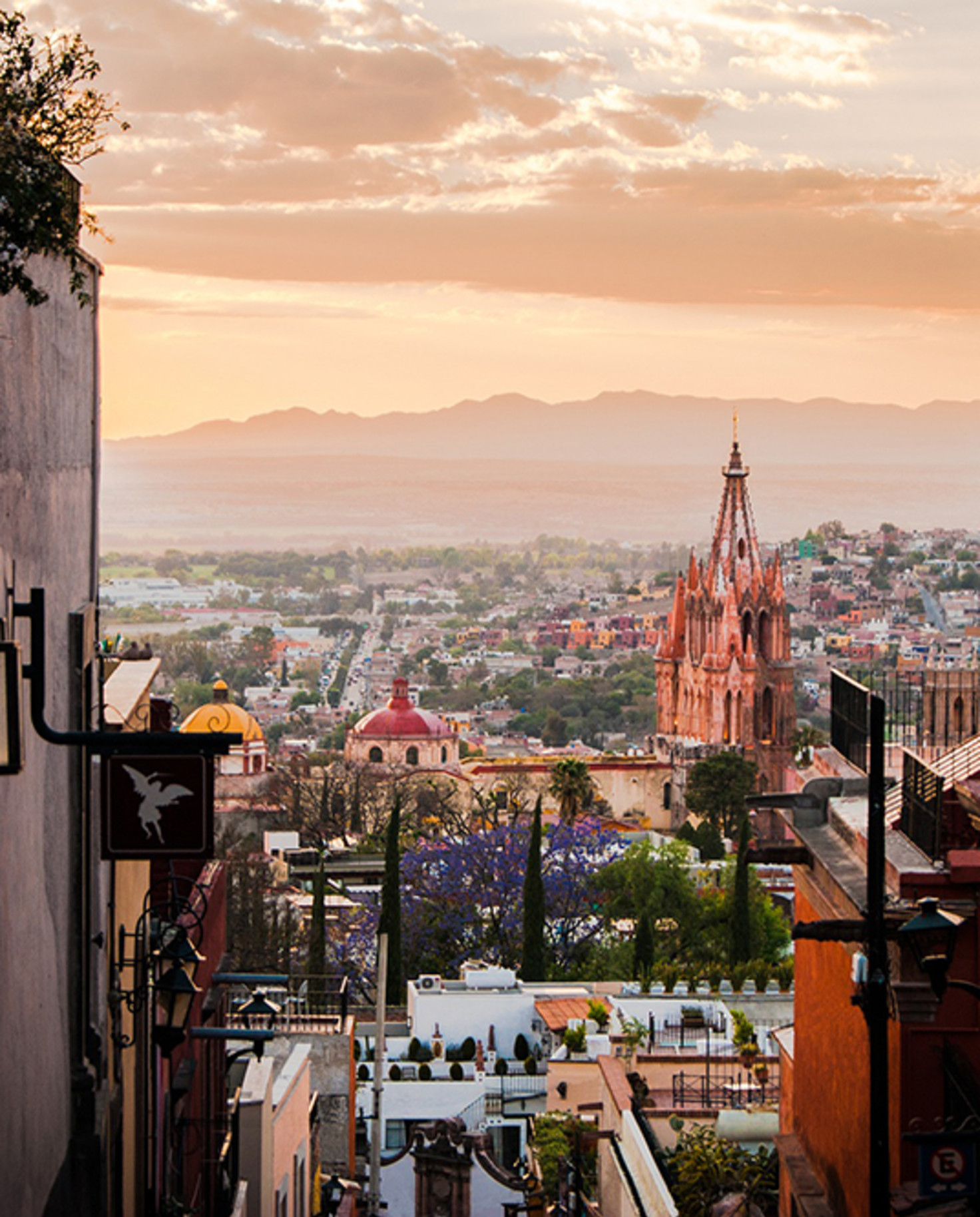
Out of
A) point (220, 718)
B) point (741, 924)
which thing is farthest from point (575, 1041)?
point (220, 718)

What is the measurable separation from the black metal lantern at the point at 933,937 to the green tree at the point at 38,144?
3.86 m

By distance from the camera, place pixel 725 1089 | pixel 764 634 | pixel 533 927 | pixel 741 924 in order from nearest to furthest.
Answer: pixel 725 1089
pixel 533 927
pixel 741 924
pixel 764 634

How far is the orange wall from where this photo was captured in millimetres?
10852

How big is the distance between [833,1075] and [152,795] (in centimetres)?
497

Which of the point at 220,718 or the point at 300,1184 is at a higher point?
the point at 300,1184

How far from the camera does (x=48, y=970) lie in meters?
9.20

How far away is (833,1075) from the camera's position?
11953mm

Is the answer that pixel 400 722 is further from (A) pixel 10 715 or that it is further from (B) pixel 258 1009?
(A) pixel 10 715

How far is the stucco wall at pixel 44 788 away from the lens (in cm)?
821

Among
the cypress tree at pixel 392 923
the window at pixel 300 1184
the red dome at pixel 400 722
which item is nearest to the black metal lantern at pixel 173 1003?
the window at pixel 300 1184

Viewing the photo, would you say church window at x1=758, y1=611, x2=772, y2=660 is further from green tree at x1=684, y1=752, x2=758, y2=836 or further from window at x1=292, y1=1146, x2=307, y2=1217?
window at x1=292, y1=1146, x2=307, y2=1217

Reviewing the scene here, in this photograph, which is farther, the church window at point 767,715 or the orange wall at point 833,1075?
the church window at point 767,715

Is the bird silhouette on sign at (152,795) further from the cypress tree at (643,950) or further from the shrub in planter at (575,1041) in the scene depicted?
the cypress tree at (643,950)

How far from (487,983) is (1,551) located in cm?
2824
